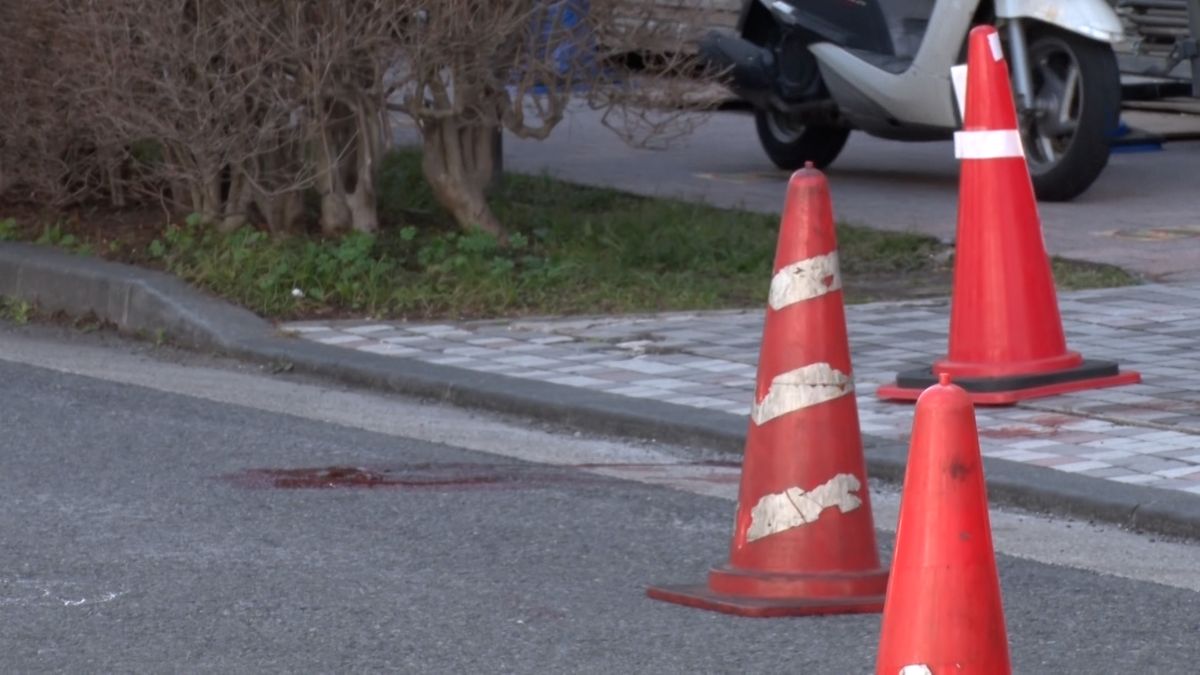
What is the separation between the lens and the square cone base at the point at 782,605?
194 inches

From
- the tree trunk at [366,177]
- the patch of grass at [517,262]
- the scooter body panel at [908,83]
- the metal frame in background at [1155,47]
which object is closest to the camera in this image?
the patch of grass at [517,262]

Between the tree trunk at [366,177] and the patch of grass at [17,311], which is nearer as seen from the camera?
the patch of grass at [17,311]

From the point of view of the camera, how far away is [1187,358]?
25.8 feet

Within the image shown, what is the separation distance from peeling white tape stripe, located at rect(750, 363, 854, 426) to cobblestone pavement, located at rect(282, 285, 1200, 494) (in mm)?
1401

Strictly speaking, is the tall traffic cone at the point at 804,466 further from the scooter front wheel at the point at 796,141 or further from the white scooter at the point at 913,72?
the scooter front wheel at the point at 796,141

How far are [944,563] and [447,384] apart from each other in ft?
13.7

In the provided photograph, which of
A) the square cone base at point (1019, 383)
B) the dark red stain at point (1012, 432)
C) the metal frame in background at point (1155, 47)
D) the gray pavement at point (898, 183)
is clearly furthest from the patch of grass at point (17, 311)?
the metal frame in background at point (1155, 47)

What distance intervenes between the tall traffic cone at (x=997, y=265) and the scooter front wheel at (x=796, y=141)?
19.2 feet

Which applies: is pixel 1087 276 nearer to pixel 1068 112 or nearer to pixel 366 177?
pixel 1068 112

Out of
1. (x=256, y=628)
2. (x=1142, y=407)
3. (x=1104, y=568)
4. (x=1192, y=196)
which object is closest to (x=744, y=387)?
(x=1142, y=407)

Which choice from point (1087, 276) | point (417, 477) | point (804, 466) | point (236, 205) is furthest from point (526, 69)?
point (804, 466)

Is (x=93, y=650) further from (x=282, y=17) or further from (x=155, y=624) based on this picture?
(x=282, y=17)

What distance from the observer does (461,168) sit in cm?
1003

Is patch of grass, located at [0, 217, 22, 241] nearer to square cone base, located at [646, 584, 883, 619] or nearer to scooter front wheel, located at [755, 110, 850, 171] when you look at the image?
scooter front wheel, located at [755, 110, 850, 171]
